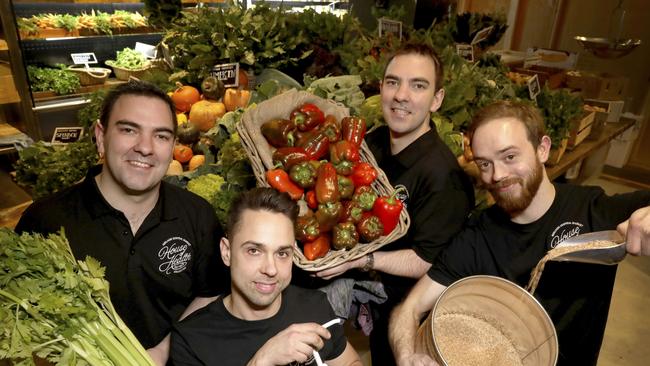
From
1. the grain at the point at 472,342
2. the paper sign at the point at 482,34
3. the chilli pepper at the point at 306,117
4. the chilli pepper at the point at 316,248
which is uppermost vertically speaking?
the paper sign at the point at 482,34

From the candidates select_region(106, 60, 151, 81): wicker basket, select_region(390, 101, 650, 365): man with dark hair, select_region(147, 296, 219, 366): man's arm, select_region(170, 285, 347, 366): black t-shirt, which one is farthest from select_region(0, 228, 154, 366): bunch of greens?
select_region(106, 60, 151, 81): wicker basket

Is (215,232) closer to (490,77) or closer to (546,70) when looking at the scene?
(490,77)

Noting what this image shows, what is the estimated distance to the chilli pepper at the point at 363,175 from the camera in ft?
6.27

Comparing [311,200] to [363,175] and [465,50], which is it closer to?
[363,175]

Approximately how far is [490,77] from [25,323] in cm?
356

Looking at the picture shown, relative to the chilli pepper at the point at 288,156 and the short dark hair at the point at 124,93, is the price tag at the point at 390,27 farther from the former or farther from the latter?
the short dark hair at the point at 124,93

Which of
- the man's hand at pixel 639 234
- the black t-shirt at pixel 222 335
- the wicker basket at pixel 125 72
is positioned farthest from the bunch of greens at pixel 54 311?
the wicker basket at pixel 125 72

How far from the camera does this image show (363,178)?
1.91 metres

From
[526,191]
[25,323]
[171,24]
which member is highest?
[171,24]

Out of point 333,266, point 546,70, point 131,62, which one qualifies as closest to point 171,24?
point 131,62

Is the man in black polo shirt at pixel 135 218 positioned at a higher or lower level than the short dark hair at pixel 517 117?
lower

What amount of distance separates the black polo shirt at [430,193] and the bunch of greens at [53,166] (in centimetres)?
168

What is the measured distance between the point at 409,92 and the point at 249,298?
1.18 m

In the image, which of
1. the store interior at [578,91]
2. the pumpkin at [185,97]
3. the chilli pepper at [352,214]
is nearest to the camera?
the chilli pepper at [352,214]
